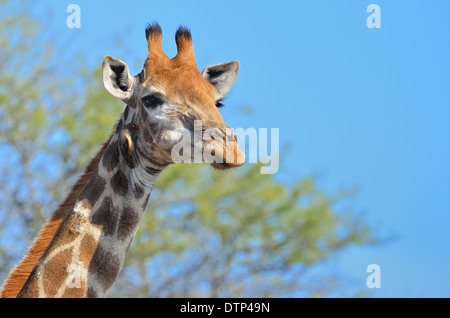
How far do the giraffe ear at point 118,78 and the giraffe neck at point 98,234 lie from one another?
19.7 inches

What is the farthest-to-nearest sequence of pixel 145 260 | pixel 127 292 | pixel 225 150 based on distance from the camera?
pixel 145 260, pixel 127 292, pixel 225 150

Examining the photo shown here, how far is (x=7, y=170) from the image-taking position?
20.7 meters

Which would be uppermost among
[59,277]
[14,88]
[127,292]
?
[14,88]

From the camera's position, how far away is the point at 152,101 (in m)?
5.92

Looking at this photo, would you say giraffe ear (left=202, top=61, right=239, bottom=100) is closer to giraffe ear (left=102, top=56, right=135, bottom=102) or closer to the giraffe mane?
giraffe ear (left=102, top=56, right=135, bottom=102)

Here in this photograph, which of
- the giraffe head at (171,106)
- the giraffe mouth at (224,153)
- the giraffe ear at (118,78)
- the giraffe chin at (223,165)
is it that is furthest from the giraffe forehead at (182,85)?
the giraffe chin at (223,165)

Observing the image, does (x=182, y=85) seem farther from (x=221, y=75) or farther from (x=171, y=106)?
(x=221, y=75)

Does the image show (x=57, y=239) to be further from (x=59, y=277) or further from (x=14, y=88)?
(x=14, y=88)

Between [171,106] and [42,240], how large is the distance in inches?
70.0

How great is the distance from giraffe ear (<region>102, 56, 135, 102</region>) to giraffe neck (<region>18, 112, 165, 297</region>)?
499 millimetres

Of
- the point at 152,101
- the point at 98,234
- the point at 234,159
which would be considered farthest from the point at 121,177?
the point at 234,159

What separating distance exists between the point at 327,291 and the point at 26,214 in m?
10.2

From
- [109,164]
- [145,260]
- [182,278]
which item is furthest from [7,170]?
[109,164]

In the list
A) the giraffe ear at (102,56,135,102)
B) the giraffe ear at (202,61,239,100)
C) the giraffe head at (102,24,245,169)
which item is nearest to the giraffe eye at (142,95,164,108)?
the giraffe head at (102,24,245,169)
